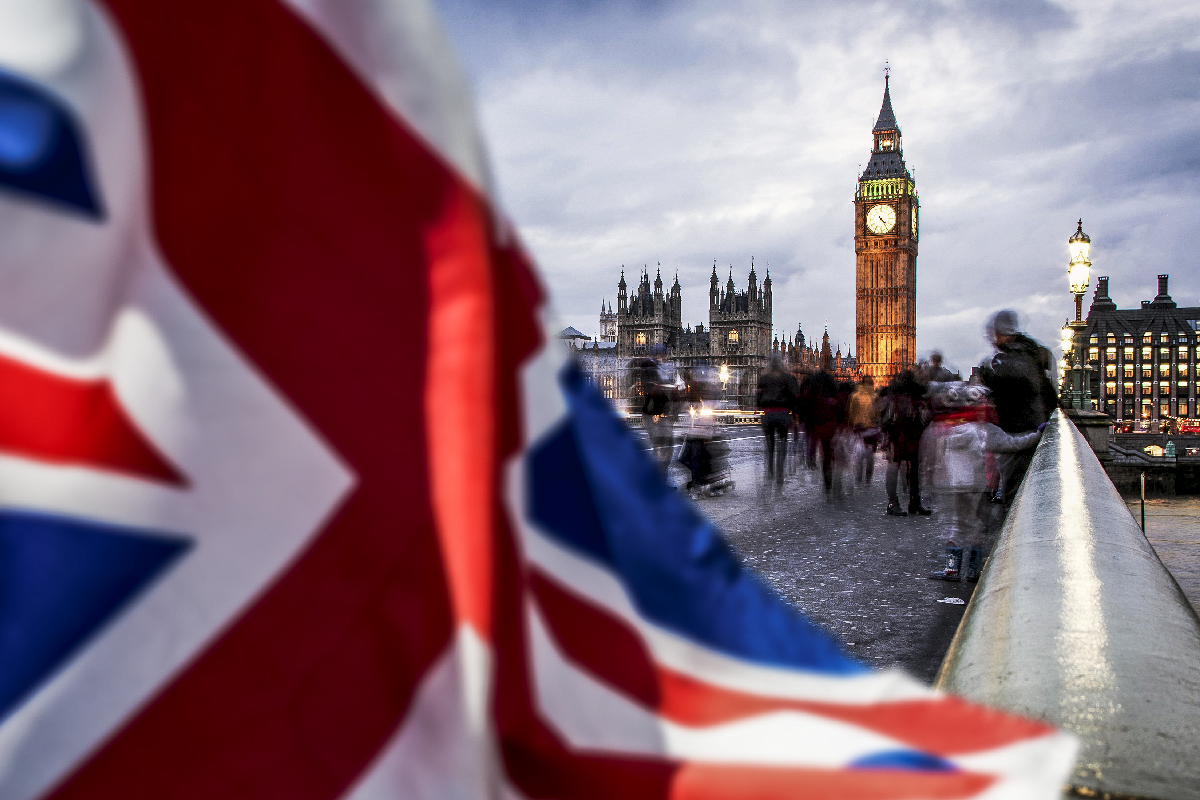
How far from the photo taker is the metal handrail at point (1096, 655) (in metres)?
1.13

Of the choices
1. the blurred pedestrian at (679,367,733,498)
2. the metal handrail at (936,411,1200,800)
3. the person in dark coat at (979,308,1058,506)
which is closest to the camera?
the metal handrail at (936,411,1200,800)

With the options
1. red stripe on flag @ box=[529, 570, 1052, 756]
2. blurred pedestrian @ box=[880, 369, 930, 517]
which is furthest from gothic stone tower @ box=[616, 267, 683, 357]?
red stripe on flag @ box=[529, 570, 1052, 756]

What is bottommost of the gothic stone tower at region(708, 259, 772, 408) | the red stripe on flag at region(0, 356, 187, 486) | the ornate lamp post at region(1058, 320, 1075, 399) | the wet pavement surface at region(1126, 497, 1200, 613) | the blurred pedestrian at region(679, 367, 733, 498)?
the wet pavement surface at region(1126, 497, 1200, 613)

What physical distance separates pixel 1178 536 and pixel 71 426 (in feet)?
31.7

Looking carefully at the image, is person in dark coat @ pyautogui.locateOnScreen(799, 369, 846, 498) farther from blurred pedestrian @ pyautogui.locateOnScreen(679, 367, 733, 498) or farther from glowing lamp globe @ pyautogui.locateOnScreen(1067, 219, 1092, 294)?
glowing lamp globe @ pyautogui.locateOnScreen(1067, 219, 1092, 294)

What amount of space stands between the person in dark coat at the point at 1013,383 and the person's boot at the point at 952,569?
86 cm

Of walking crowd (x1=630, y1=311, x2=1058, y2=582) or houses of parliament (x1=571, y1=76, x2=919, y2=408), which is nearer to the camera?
walking crowd (x1=630, y1=311, x2=1058, y2=582)

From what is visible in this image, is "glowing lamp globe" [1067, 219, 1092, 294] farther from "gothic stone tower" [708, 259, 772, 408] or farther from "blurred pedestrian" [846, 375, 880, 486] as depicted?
"gothic stone tower" [708, 259, 772, 408]

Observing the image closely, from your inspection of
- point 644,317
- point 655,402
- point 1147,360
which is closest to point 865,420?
point 655,402

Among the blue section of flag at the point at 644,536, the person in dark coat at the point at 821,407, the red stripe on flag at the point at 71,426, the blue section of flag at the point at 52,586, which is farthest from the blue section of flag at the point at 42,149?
the person in dark coat at the point at 821,407

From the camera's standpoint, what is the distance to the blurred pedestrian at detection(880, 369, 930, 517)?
24.3 ft

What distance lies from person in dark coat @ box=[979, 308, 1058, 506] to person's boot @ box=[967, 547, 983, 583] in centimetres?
84

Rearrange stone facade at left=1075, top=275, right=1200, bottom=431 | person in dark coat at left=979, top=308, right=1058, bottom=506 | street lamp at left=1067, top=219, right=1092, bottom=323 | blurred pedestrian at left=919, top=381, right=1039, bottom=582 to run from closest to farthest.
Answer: blurred pedestrian at left=919, top=381, right=1039, bottom=582, person in dark coat at left=979, top=308, right=1058, bottom=506, street lamp at left=1067, top=219, right=1092, bottom=323, stone facade at left=1075, top=275, right=1200, bottom=431

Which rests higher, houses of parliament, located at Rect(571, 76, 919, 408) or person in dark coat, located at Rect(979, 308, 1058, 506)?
houses of parliament, located at Rect(571, 76, 919, 408)
